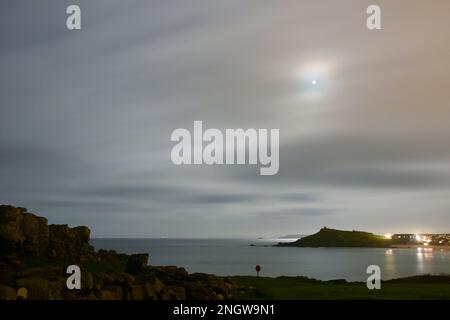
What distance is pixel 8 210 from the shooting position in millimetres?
53969

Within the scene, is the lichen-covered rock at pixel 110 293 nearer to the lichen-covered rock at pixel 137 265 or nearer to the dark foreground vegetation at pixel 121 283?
the dark foreground vegetation at pixel 121 283

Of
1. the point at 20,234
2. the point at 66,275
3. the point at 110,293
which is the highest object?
the point at 20,234

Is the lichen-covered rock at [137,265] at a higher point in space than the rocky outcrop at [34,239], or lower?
lower

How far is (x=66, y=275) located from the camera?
2909 centimetres

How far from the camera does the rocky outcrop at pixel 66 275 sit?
2638 centimetres

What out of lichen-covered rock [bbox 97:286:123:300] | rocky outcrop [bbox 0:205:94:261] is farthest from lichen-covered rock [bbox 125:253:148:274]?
rocky outcrop [bbox 0:205:94:261]

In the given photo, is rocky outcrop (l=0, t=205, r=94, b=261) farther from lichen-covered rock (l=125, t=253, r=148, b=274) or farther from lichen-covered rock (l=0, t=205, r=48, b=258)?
lichen-covered rock (l=125, t=253, r=148, b=274)

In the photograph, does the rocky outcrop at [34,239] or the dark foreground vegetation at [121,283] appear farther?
the rocky outcrop at [34,239]

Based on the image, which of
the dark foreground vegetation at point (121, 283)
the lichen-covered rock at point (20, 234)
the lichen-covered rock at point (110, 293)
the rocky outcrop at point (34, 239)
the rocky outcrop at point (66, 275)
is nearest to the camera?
the rocky outcrop at point (66, 275)

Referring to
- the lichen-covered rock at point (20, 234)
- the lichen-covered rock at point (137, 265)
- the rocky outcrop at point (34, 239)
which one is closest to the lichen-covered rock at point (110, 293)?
the lichen-covered rock at point (137, 265)

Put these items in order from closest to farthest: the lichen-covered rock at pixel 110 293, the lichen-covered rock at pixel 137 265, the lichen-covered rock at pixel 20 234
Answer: the lichen-covered rock at pixel 110 293, the lichen-covered rock at pixel 137 265, the lichen-covered rock at pixel 20 234

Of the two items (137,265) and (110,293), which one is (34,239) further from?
(110,293)

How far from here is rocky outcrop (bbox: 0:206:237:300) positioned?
1038 inches

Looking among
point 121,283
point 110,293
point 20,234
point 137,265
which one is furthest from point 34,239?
point 110,293
